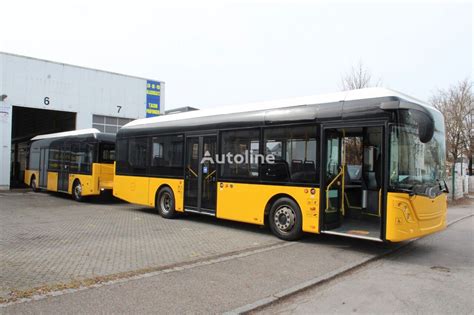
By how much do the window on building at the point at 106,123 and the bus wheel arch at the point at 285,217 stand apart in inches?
751

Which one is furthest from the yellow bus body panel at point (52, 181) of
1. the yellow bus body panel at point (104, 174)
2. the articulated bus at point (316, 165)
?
the articulated bus at point (316, 165)

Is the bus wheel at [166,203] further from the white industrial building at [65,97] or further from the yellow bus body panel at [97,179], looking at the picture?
the white industrial building at [65,97]

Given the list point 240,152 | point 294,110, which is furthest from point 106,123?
point 294,110

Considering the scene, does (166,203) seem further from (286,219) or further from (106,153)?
(106,153)

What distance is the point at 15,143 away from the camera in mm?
29531

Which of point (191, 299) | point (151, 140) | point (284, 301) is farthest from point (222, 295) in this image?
point (151, 140)

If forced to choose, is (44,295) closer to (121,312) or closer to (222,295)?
(121,312)

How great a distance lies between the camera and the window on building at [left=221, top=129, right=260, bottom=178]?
30.9 ft

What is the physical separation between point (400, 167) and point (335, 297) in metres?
3.08

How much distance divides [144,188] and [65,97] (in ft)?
45.5

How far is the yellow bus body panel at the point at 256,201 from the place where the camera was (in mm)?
8164

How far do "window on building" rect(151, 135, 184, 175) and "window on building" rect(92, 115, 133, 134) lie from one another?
47.1 ft

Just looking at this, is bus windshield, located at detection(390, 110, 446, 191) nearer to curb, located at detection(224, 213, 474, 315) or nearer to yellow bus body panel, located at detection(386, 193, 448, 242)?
yellow bus body panel, located at detection(386, 193, 448, 242)

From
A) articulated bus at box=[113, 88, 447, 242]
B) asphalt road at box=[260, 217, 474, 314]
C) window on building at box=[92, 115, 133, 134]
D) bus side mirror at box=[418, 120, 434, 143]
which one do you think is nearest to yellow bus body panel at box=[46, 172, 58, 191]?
window on building at box=[92, 115, 133, 134]
